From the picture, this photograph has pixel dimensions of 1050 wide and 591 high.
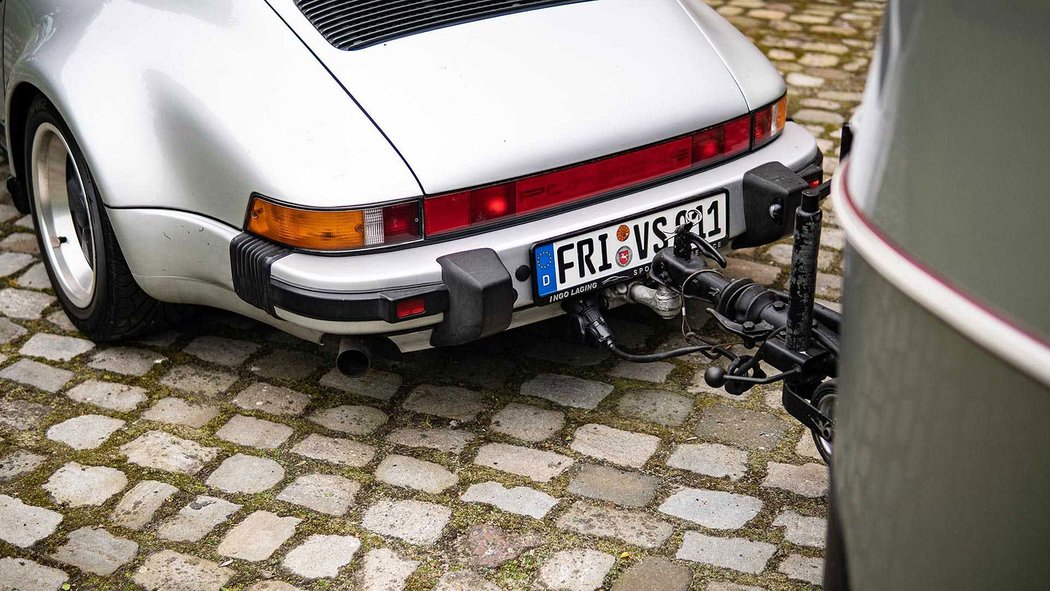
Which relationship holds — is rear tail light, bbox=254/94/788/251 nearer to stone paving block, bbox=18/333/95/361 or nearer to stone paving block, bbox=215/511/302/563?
stone paving block, bbox=215/511/302/563

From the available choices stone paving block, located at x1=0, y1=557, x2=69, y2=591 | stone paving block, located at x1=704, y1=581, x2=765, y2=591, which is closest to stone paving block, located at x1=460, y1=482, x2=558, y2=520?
stone paving block, located at x1=704, y1=581, x2=765, y2=591

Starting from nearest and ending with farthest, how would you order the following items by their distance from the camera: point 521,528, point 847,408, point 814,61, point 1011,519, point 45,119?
point 1011,519 → point 847,408 → point 521,528 → point 45,119 → point 814,61

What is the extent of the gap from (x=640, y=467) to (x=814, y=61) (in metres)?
3.97

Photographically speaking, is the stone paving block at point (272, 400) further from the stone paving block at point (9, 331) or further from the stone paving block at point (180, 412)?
the stone paving block at point (9, 331)

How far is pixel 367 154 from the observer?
3059 millimetres

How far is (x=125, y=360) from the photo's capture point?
3.86m

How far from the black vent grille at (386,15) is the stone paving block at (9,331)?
5.35 ft

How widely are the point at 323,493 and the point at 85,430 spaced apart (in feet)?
2.81

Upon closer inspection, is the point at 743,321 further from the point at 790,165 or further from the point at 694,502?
the point at 790,165

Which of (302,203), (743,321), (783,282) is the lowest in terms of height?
(783,282)

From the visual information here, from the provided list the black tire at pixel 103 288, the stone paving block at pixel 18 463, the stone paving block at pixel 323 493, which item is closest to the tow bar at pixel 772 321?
the stone paving block at pixel 323 493

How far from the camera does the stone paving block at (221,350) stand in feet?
12.6

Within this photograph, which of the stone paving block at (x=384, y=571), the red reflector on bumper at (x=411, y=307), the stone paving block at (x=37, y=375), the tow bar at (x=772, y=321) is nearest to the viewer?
the tow bar at (x=772, y=321)

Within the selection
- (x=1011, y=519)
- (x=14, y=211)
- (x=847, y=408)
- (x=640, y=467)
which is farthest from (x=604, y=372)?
(x=14, y=211)
